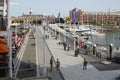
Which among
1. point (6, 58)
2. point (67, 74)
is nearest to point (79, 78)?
point (67, 74)

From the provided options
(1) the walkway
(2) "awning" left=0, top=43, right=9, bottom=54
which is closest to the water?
(1) the walkway

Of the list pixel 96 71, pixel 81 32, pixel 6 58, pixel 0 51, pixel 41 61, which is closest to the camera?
pixel 0 51

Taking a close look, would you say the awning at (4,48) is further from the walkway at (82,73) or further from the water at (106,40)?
the water at (106,40)

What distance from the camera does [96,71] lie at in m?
26.3

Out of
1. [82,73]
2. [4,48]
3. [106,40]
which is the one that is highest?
[4,48]

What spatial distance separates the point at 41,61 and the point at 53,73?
5874 millimetres

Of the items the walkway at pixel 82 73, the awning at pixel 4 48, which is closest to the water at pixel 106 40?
the walkway at pixel 82 73

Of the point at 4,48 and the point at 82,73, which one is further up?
the point at 4,48

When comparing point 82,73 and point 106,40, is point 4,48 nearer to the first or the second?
point 82,73

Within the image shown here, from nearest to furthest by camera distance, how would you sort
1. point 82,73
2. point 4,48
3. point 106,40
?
1. point 4,48
2. point 82,73
3. point 106,40

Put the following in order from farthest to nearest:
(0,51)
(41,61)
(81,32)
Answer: (81,32)
(41,61)
(0,51)

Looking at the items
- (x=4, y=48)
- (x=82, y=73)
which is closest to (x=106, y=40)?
(x=82, y=73)

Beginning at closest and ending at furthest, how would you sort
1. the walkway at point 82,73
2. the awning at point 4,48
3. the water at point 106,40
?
the awning at point 4,48
the walkway at point 82,73
the water at point 106,40

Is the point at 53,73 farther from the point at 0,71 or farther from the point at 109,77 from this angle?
the point at 0,71
